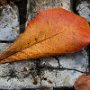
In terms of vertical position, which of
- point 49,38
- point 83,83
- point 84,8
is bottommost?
point 83,83

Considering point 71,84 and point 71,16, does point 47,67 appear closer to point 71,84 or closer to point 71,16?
point 71,84

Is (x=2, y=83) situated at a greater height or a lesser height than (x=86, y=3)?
lesser

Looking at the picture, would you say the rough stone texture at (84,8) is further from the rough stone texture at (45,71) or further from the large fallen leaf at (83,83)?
the large fallen leaf at (83,83)

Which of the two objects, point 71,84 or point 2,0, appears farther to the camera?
point 2,0

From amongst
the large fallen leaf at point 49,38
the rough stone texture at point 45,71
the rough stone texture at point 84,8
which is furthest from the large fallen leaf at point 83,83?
the rough stone texture at point 84,8

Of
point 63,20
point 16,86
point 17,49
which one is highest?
point 63,20

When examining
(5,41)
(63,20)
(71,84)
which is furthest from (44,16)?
(71,84)

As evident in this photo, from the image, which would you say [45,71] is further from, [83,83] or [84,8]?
[84,8]

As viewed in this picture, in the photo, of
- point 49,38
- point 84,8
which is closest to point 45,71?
point 49,38
